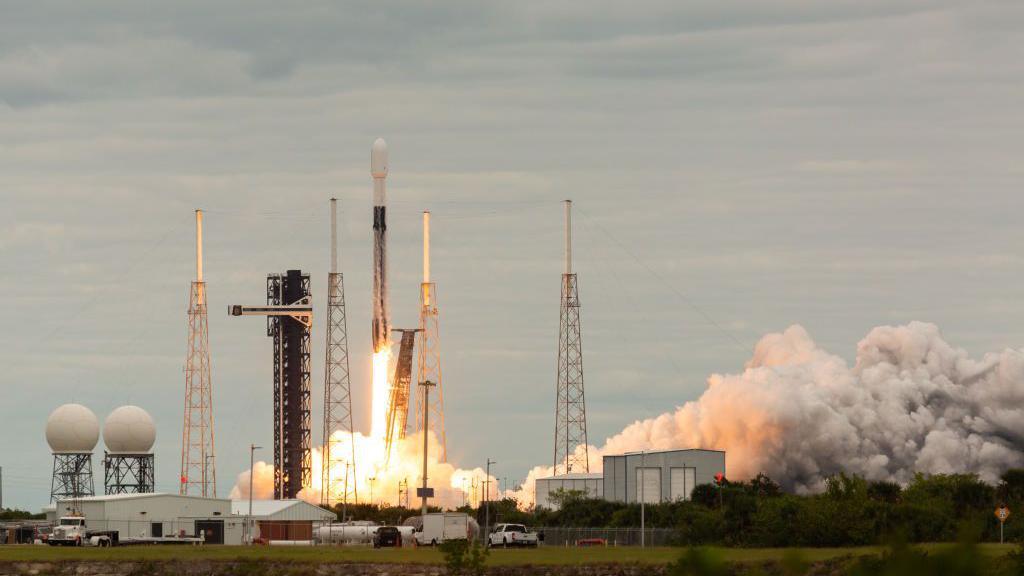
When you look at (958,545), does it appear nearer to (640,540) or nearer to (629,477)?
(640,540)

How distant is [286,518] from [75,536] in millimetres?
27235

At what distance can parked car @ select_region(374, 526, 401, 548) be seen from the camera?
9381 centimetres

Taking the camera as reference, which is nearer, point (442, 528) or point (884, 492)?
point (442, 528)

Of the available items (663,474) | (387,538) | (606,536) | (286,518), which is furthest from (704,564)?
(663,474)

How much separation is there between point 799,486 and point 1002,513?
67.1 m

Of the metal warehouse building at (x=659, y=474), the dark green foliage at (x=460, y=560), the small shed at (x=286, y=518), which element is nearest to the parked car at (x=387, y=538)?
the small shed at (x=286, y=518)

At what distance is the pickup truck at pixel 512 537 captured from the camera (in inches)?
3521

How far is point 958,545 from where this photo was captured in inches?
204

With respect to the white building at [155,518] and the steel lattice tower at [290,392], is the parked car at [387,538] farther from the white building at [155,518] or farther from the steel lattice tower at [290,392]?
the steel lattice tower at [290,392]

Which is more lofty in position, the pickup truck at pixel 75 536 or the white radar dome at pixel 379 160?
the white radar dome at pixel 379 160

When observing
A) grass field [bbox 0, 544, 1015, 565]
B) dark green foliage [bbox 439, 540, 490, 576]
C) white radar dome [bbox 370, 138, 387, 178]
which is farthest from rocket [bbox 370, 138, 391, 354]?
dark green foliage [bbox 439, 540, 490, 576]

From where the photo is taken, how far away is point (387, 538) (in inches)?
3728

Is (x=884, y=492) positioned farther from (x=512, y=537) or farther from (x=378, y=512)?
(x=378, y=512)

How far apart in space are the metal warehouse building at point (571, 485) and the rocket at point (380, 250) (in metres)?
19.8
